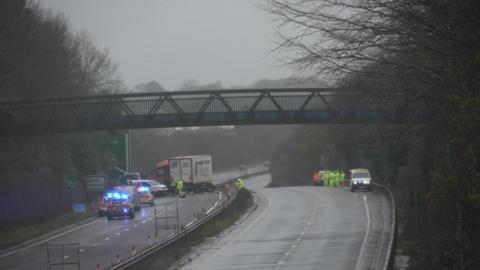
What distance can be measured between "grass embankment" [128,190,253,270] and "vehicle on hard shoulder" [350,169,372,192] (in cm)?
1040

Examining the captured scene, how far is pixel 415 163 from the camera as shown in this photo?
43250mm

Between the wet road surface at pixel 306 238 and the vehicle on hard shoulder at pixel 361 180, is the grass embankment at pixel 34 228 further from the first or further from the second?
the vehicle on hard shoulder at pixel 361 180

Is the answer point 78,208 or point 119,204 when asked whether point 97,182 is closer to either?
point 78,208

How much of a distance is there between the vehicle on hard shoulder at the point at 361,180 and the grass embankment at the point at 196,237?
34.1ft

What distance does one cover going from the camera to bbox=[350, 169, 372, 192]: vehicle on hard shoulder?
215 ft

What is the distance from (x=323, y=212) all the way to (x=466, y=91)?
3658 cm

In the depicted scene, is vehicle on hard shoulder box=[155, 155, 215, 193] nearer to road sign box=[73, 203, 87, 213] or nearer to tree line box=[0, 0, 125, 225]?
tree line box=[0, 0, 125, 225]

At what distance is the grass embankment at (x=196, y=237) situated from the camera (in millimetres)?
29031

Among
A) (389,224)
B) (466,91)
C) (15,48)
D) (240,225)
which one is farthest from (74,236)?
(466,91)

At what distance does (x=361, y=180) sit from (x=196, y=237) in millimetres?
29798

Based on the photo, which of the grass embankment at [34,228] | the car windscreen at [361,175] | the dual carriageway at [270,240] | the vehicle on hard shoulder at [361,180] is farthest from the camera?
the vehicle on hard shoulder at [361,180]

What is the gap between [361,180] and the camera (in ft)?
216

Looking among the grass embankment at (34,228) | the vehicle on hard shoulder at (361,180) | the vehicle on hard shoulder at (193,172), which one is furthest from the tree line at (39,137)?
the vehicle on hard shoulder at (361,180)

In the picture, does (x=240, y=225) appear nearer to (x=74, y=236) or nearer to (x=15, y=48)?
(x=74, y=236)
